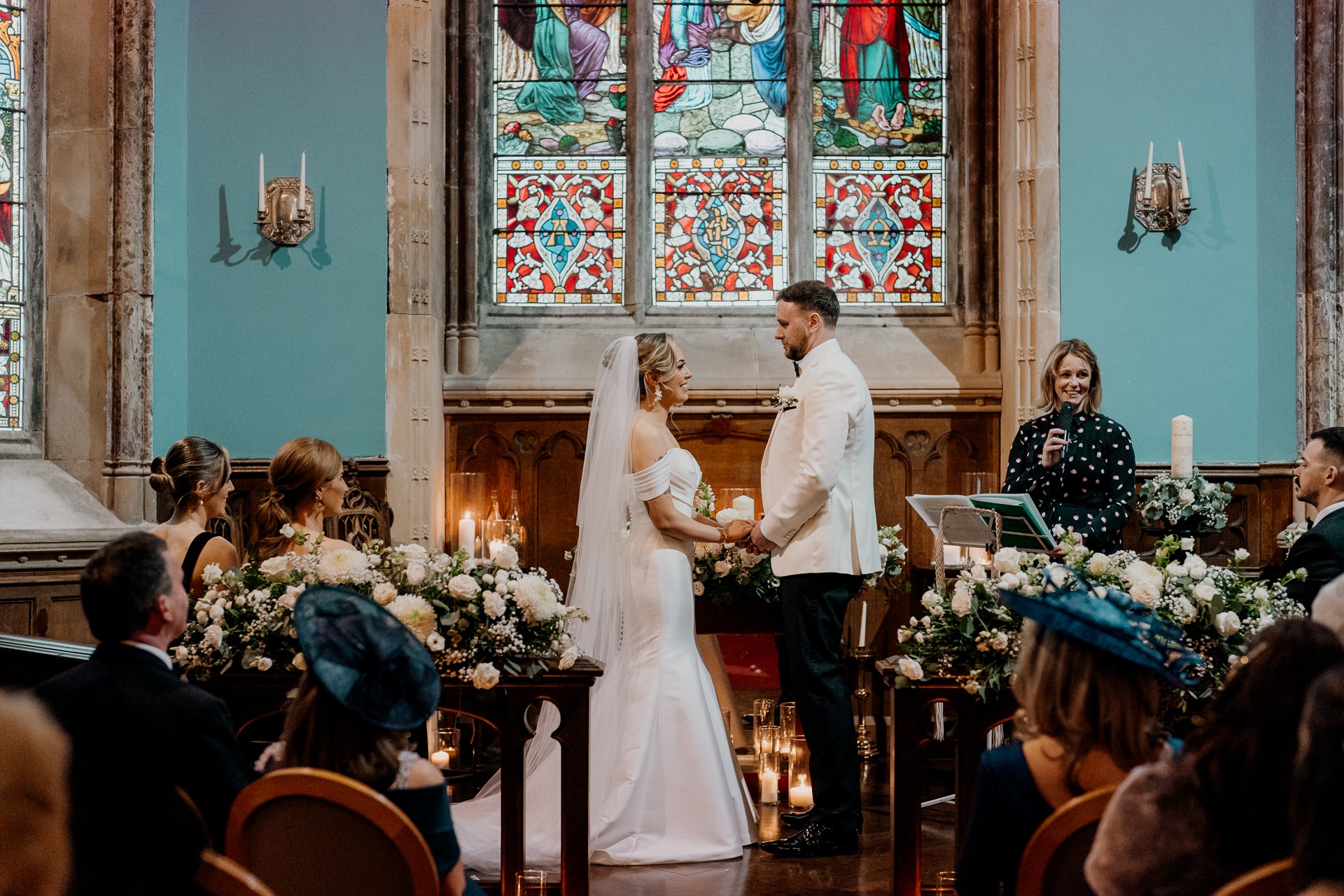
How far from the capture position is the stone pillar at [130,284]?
19.8ft

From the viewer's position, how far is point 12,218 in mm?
6109

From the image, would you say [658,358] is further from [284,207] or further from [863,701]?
[284,207]

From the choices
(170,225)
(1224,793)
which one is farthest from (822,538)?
(170,225)

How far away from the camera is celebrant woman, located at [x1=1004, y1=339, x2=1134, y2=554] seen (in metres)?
4.61

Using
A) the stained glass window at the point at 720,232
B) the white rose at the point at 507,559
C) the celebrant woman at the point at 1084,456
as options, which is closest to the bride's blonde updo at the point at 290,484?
the white rose at the point at 507,559

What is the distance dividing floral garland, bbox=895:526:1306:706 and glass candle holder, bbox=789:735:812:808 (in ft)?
4.40

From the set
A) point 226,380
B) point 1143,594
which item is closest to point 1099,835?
point 1143,594

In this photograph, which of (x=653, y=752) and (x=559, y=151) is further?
(x=559, y=151)

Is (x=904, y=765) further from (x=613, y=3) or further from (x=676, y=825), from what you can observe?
Result: (x=613, y=3)

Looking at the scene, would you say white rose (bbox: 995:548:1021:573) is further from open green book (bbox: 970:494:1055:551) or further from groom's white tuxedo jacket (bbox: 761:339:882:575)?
groom's white tuxedo jacket (bbox: 761:339:882:575)

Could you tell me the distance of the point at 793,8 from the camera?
23.4 ft

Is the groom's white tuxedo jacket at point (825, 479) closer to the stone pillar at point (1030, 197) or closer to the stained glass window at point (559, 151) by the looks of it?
the stone pillar at point (1030, 197)

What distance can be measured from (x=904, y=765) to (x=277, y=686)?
169 cm

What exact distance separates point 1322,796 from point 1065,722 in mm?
656
